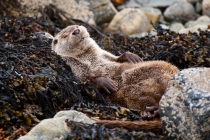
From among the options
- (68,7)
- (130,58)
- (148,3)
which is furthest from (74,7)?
(130,58)

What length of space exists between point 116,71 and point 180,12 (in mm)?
8963

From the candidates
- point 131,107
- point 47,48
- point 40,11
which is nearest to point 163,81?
point 131,107

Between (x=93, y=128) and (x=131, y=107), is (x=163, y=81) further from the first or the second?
(x=93, y=128)

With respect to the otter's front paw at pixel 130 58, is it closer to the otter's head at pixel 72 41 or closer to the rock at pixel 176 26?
the otter's head at pixel 72 41

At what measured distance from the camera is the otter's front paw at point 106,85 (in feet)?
21.6

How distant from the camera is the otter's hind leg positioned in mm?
6027

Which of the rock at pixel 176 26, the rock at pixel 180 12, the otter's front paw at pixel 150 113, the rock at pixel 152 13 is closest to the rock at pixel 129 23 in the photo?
the rock at pixel 176 26

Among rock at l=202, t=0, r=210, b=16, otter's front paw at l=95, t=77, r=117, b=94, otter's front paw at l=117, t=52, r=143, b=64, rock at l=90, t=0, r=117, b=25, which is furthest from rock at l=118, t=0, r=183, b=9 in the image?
otter's front paw at l=95, t=77, r=117, b=94

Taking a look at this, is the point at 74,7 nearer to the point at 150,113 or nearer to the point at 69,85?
the point at 69,85

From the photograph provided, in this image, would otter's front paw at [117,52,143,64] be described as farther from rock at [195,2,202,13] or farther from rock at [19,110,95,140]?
rock at [195,2,202,13]

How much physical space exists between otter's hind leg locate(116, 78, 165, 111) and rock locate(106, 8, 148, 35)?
23.1ft

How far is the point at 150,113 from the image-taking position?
557 cm

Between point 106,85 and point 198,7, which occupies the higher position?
point 106,85

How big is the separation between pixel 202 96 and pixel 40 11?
22.3 ft
